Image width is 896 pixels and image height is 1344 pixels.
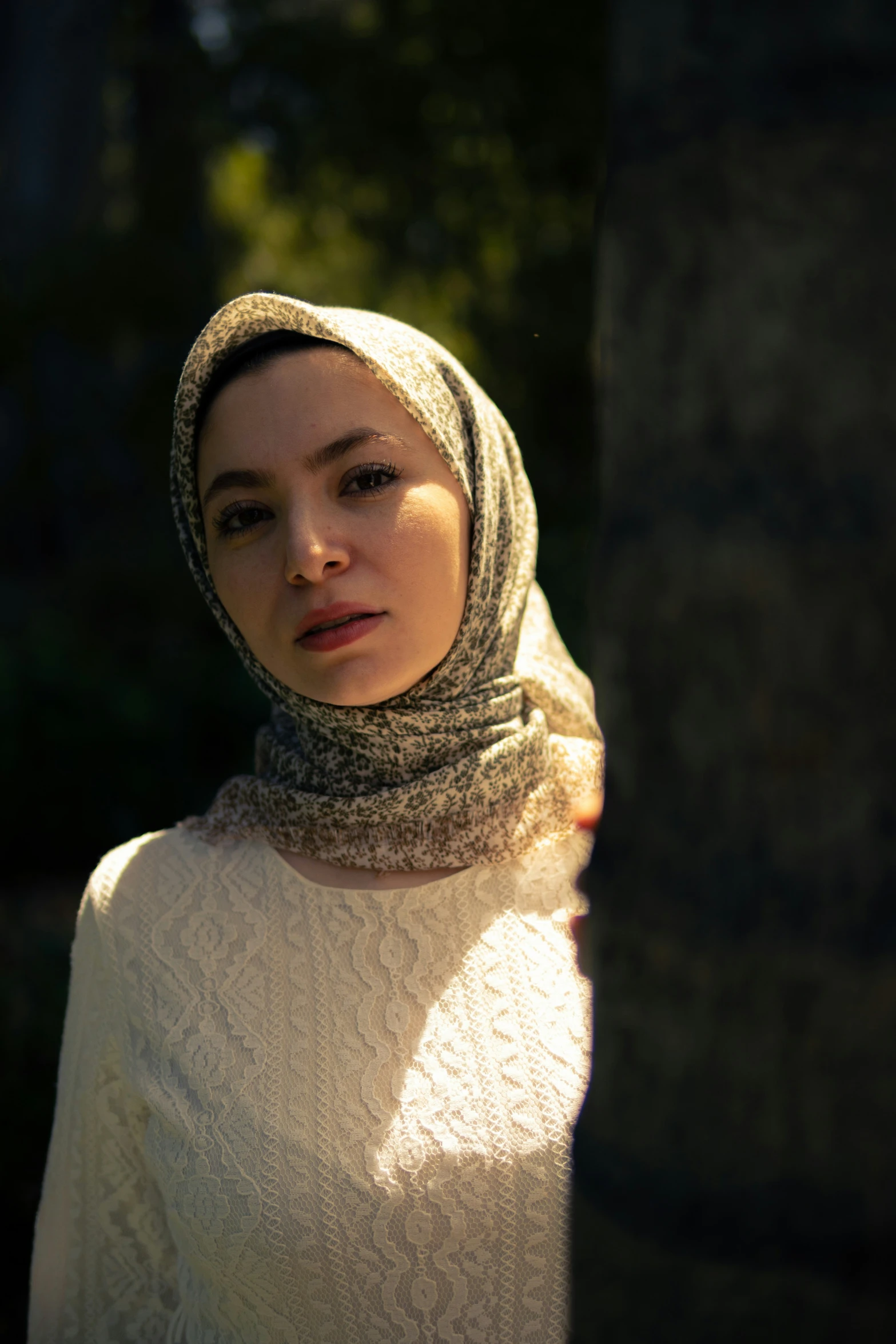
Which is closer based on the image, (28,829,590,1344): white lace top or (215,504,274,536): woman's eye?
(28,829,590,1344): white lace top

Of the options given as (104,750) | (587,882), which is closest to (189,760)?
(104,750)

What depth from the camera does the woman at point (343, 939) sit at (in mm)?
1588

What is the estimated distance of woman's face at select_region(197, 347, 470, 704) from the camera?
1.75 m

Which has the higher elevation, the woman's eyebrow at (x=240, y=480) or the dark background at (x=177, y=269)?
the dark background at (x=177, y=269)

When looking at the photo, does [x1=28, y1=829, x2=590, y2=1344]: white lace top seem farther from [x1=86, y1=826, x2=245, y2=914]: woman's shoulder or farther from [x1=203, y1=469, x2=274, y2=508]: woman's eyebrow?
[x1=203, y1=469, x2=274, y2=508]: woman's eyebrow

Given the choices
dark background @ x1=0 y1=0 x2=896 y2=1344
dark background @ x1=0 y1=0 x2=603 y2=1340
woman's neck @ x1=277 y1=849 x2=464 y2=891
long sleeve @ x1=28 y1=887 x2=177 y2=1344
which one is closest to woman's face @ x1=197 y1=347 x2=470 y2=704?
woman's neck @ x1=277 y1=849 x2=464 y2=891

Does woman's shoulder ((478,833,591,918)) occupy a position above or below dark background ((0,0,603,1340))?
below

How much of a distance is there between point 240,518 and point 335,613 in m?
0.29

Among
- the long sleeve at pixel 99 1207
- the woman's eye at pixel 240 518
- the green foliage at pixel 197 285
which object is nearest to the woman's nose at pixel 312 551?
the woman's eye at pixel 240 518

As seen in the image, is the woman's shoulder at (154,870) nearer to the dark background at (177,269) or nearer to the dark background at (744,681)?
the dark background at (744,681)

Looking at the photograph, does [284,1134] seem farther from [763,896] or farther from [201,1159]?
[763,896]

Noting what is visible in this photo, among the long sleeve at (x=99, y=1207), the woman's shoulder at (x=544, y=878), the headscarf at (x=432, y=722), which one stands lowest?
the long sleeve at (x=99, y=1207)

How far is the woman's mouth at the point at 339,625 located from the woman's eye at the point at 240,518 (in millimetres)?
219

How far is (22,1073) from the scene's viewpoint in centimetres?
331
